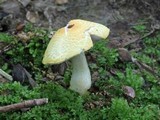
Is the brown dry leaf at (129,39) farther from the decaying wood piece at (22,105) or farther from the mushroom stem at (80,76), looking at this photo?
the decaying wood piece at (22,105)

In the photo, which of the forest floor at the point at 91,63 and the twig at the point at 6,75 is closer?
the forest floor at the point at 91,63

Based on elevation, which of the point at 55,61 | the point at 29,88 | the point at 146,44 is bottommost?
the point at 146,44

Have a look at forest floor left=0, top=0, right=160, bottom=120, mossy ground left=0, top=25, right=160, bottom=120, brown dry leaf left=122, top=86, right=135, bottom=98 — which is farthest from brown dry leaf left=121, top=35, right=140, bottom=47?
brown dry leaf left=122, top=86, right=135, bottom=98

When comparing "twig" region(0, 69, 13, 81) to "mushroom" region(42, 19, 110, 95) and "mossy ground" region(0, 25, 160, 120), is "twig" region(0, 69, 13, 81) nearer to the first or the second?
"mossy ground" region(0, 25, 160, 120)

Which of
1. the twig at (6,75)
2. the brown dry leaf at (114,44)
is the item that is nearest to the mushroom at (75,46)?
the twig at (6,75)

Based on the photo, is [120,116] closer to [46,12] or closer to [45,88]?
[45,88]

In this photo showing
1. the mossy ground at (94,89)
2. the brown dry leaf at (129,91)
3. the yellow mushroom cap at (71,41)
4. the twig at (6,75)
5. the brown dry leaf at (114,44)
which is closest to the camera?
the yellow mushroom cap at (71,41)

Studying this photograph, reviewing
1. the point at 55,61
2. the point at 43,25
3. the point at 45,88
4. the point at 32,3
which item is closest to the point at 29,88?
the point at 45,88
